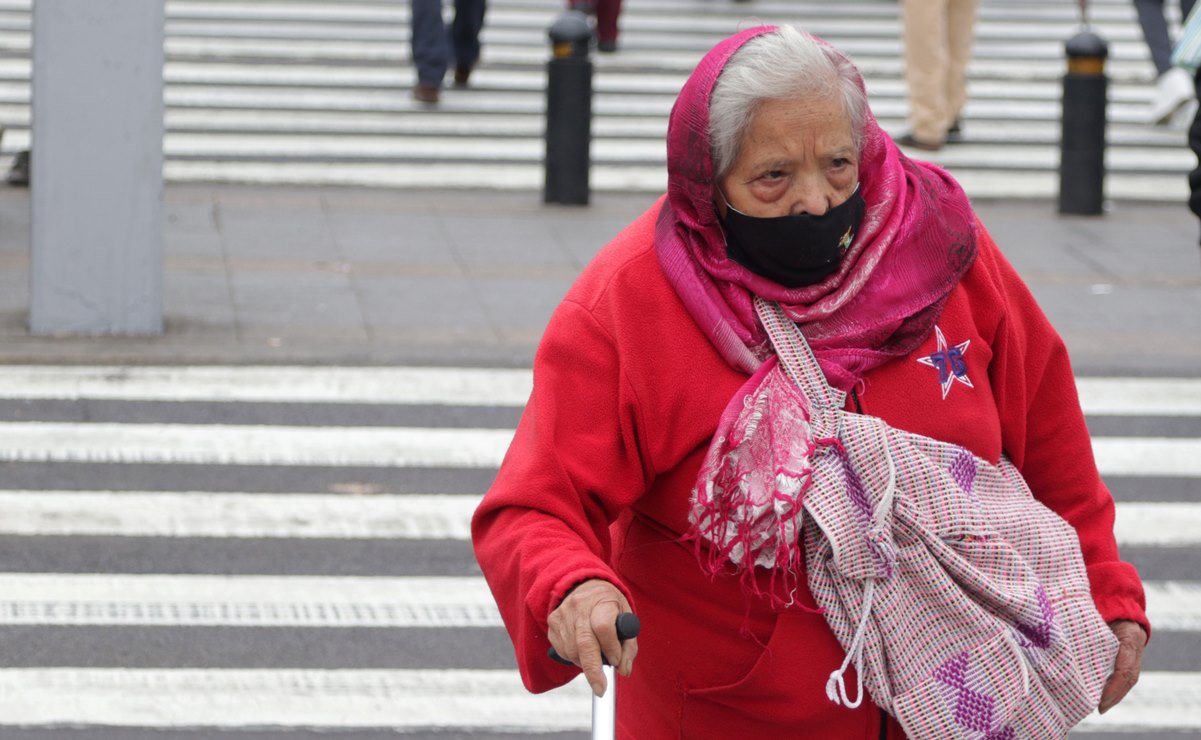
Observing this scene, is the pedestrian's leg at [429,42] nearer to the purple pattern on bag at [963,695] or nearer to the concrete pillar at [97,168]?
the concrete pillar at [97,168]

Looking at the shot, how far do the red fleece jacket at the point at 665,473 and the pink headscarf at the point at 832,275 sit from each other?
4 cm

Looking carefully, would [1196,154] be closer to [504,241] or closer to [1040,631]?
[1040,631]

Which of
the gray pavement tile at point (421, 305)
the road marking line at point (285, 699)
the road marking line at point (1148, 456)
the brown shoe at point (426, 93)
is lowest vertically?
the road marking line at point (285, 699)

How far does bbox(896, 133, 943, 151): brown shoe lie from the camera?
525 inches

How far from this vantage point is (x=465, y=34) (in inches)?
559

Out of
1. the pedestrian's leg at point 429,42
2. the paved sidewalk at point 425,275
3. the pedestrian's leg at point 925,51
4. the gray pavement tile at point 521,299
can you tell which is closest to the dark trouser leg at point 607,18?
the pedestrian's leg at point 429,42

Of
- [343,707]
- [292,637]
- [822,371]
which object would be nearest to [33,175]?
[292,637]

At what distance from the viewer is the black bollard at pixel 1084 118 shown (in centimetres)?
1168

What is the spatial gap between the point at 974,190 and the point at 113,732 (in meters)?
8.89

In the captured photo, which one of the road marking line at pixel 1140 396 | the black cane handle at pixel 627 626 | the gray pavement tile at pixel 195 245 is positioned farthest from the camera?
the gray pavement tile at pixel 195 245

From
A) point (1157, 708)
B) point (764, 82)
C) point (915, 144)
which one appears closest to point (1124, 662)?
point (764, 82)

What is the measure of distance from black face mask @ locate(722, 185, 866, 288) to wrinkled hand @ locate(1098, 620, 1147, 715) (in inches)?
29.4

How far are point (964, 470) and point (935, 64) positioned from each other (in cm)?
1030

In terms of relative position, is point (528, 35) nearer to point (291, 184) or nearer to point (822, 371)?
point (291, 184)
